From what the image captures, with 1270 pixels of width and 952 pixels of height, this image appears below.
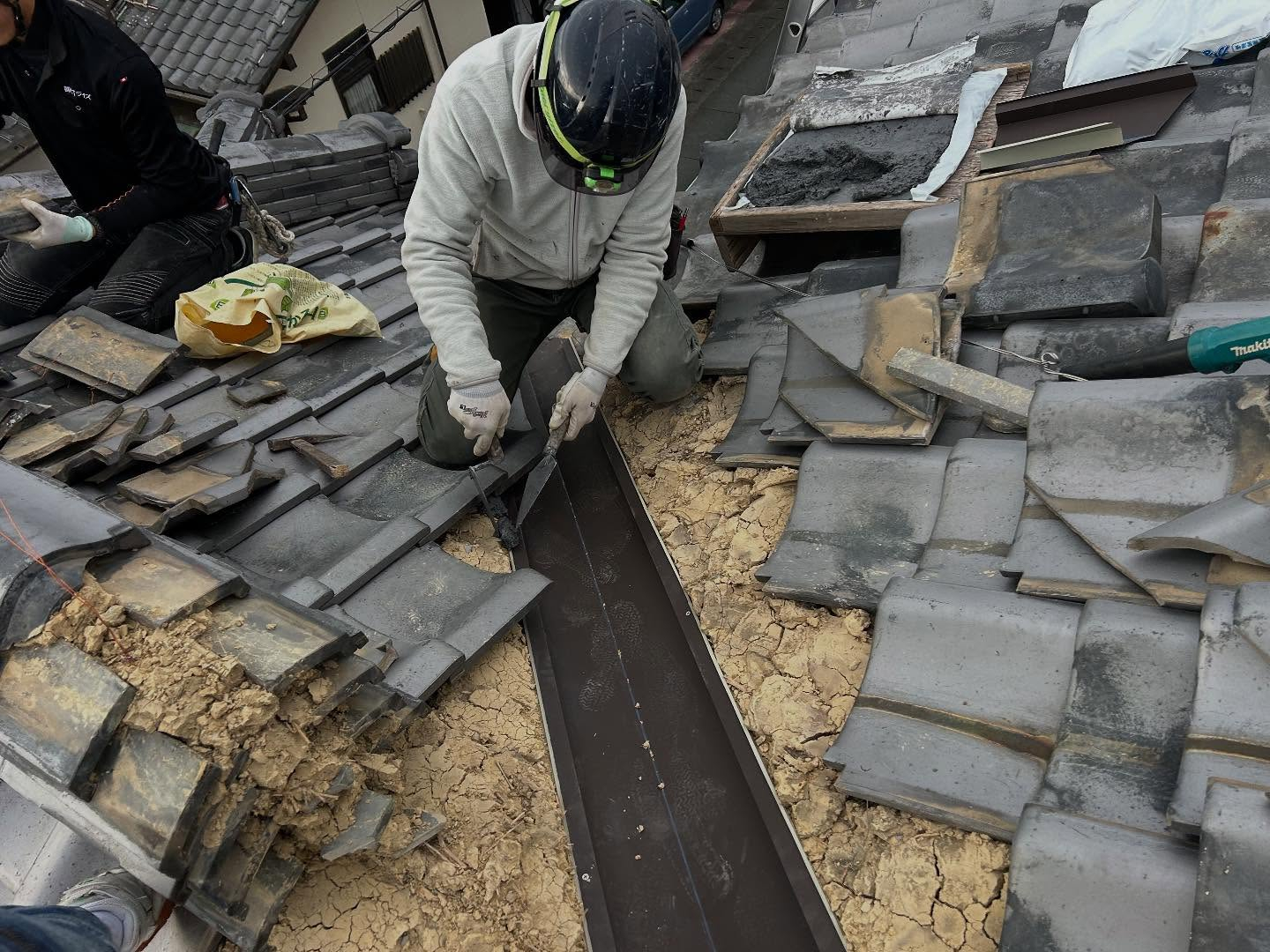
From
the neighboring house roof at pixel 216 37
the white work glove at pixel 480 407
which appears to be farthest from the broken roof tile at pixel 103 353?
the neighboring house roof at pixel 216 37

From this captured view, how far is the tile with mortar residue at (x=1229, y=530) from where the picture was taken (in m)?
1.73

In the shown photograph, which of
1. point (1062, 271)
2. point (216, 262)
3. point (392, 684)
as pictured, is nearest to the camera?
point (392, 684)

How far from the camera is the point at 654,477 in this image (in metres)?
3.34

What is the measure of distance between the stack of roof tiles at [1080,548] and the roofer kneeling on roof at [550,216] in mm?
602

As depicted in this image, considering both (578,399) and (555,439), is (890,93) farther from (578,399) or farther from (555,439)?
(555,439)

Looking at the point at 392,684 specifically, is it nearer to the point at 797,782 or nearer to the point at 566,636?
the point at 566,636

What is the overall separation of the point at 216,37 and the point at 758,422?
38.2ft

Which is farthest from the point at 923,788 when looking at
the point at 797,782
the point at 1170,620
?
the point at 1170,620

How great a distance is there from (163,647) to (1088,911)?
6.54 feet

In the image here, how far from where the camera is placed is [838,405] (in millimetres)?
2734

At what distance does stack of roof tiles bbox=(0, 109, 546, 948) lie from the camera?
1.75m

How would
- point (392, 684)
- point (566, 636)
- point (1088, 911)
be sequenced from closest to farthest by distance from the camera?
point (1088, 911), point (392, 684), point (566, 636)

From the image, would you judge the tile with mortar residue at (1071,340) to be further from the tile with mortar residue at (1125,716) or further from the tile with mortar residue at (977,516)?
the tile with mortar residue at (1125,716)

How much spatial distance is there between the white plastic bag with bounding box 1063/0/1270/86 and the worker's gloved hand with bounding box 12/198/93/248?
456 centimetres
